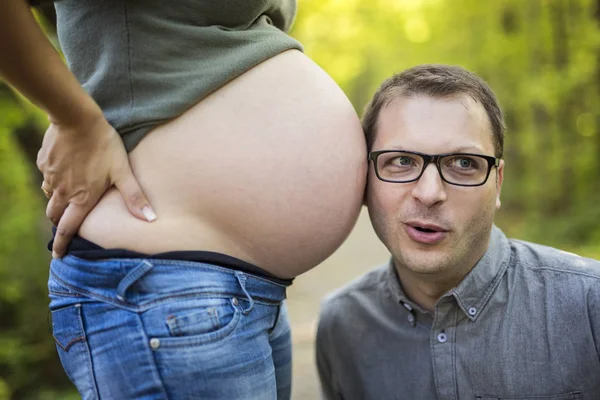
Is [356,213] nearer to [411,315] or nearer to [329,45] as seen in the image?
[411,315]

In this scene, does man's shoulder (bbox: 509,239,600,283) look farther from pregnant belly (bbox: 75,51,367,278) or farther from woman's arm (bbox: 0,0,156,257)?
woman's arm (bbox: 0,0,156,257)

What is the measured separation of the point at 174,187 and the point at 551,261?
1351mm

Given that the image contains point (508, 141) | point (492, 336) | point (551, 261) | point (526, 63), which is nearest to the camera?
point (492, 336)

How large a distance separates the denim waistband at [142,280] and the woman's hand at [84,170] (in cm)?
10

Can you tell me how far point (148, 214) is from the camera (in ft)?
4.76

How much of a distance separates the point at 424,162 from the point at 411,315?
0.62m

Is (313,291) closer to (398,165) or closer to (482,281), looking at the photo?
(482,281)

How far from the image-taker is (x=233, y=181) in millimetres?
1503

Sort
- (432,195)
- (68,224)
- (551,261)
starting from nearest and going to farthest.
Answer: (68,224)
(432,195)
(551,261)

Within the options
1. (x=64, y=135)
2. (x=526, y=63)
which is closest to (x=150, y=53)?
(x=64, y=135)

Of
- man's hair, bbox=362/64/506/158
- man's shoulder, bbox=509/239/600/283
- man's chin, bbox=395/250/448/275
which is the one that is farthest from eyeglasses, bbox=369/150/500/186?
man's shoulder, bbox=509/239/600/283

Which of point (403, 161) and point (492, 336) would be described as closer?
point (403, 161)

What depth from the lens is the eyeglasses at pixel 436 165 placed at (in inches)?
74.4

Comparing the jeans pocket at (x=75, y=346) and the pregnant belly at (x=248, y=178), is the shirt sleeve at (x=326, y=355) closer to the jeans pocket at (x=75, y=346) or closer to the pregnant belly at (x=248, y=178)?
the pregnant belly at (x=248, y=178)
